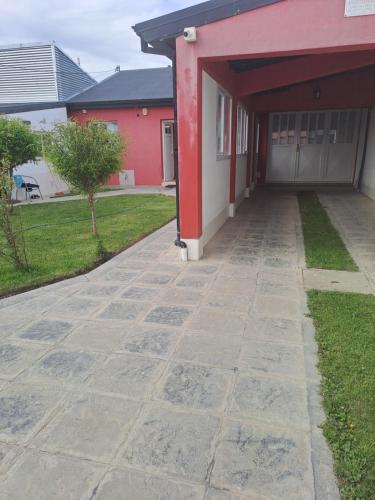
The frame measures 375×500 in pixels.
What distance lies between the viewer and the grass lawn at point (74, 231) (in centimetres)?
437

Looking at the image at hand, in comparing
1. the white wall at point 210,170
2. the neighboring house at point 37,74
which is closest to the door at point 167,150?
the neighboring house at point 37,74

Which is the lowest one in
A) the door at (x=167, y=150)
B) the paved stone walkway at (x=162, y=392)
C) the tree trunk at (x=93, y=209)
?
the paved stone walkway at (x=162, y=392)

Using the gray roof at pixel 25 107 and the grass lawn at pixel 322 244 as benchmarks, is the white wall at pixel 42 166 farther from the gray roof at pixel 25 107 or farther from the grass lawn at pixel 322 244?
the grass lawn at pixel 322 244

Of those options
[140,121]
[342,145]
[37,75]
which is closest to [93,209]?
[140,121]

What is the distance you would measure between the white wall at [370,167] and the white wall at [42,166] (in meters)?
8.75

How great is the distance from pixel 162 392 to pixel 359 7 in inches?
158

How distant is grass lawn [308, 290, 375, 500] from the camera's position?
163cm

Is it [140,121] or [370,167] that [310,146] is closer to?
[370,167]

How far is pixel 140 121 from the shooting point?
12531 mm

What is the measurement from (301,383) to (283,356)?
31 centimetres

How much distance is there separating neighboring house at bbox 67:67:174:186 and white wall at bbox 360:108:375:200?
642 cm

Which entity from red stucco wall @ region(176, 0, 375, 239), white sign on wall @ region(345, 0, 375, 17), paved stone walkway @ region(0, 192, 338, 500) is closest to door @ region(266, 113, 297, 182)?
red stucco wall @ region(176, 0, 375, 239)

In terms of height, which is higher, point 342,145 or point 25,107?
point 25,107

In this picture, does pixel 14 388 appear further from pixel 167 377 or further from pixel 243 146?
pixel 243 146
